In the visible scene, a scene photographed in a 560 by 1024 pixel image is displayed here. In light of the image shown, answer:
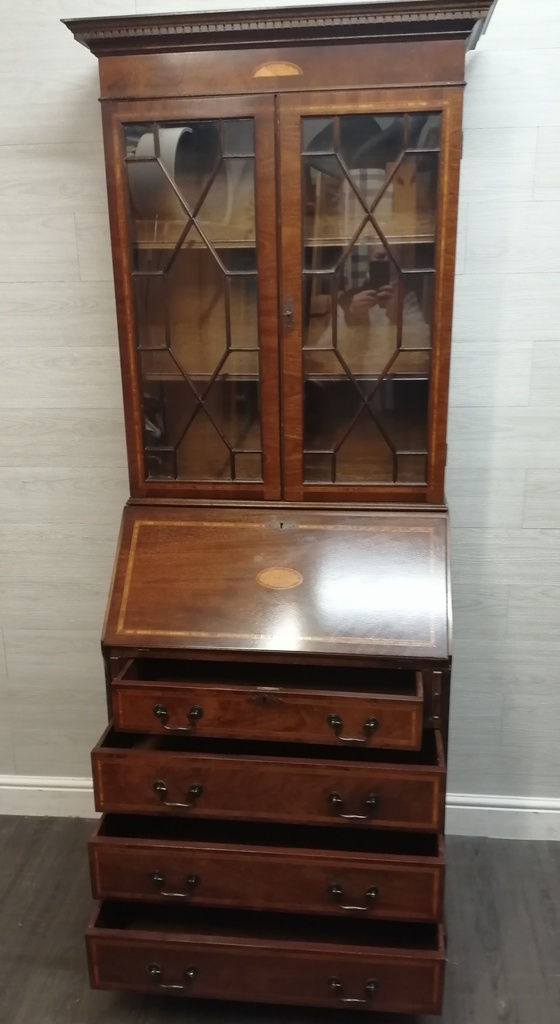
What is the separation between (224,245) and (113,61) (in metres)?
0.40

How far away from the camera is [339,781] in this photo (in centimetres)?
144

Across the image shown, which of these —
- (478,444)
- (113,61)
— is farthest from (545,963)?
(113,61)

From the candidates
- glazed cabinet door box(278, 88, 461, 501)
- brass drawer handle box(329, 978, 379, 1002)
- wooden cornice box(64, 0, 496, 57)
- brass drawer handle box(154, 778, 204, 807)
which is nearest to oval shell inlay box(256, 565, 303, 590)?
glazed cabinet door box(278, 88, 461, 501)

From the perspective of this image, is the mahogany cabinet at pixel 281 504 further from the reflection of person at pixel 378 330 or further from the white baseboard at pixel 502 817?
the white baseboard at pixel 502 817

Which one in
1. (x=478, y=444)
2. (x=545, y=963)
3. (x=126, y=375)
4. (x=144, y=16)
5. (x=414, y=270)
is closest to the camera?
(x=144, y=16)

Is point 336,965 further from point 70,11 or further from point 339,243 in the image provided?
point 70,11

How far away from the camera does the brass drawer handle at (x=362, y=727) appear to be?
4.70 ft

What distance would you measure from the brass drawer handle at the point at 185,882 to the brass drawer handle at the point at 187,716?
304mm

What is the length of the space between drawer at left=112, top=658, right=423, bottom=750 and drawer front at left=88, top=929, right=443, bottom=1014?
0.42m

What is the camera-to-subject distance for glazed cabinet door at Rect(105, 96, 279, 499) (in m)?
1.50

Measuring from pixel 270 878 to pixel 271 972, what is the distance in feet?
0.65

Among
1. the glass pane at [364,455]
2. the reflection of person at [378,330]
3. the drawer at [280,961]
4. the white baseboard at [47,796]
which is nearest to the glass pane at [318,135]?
the reflection of person at [378,330]

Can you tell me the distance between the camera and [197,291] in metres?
1.63

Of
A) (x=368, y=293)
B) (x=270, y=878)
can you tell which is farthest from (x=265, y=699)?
(x=368, y=293)
